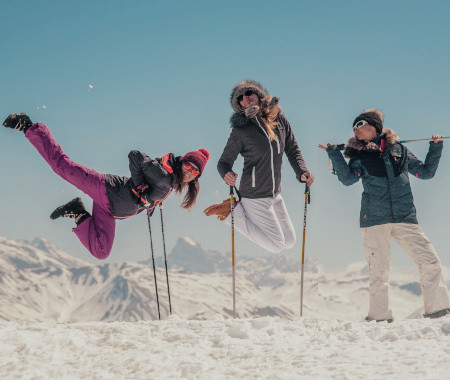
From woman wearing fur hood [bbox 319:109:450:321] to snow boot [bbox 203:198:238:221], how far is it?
1.87 m

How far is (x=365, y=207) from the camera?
6.60 metres

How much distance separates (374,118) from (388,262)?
6.85ft

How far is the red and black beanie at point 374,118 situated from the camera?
6.91 meters

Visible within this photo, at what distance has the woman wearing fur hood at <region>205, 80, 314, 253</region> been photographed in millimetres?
7203

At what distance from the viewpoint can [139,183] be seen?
698cm

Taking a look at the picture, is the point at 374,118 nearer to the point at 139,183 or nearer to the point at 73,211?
the point at 139,183

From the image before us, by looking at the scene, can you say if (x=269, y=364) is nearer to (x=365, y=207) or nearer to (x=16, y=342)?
(x=16, y=342)

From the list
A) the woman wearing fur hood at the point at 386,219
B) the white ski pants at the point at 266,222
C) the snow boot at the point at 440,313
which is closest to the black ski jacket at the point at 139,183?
the white ski pants at the point at 266,222

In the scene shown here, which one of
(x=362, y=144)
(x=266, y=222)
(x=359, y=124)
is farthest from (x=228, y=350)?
(x=359, y=124)

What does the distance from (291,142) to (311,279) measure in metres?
2.41

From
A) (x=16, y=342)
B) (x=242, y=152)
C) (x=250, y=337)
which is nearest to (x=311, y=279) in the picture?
A: (x=242, y=152)

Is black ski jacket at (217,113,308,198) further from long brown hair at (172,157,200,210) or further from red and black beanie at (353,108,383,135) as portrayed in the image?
red and black beanie at (353,108,383,135)

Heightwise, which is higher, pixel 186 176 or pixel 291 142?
pixel 291 142

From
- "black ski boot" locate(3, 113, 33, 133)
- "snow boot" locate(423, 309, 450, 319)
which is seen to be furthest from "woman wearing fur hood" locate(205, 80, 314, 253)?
"black ski boot" locate(3, 113, 33, 133)
